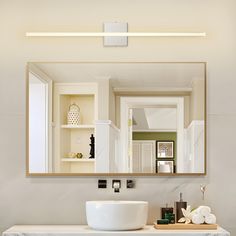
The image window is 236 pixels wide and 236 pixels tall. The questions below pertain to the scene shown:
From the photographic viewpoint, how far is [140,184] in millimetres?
3311

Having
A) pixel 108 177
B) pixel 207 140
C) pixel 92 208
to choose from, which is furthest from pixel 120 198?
pixel 207 140

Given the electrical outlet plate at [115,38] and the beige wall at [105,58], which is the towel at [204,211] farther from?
the electrical outlet plate at [115,38]

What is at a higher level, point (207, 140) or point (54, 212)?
point (207, 140)

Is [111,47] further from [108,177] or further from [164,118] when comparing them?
[108,177]

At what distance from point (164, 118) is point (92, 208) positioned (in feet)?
2.27

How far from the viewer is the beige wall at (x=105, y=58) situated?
330 cm

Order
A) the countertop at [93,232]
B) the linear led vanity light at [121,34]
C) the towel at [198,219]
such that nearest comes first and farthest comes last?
the countertop at [93,232], the towel at [198,219], the linear led vanity light at [121,34]

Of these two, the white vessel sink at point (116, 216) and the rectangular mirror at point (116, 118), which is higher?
the rectangular mirror at point (116, 118)

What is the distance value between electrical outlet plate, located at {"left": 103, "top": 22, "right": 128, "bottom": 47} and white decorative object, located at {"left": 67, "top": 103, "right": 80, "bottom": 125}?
41 centimetres

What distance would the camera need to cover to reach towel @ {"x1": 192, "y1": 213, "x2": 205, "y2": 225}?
3.04 metres

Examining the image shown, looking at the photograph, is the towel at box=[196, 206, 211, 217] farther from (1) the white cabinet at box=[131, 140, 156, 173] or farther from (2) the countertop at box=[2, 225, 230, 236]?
(1) the white cabinet at box=[131, 140, 156, 173]

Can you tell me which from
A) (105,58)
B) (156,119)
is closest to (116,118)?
(156,119)

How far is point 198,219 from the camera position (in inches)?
120

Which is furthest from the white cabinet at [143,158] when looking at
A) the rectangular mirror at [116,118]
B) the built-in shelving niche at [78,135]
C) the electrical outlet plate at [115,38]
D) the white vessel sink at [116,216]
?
→ the electrical outlet plate at [115,38]
